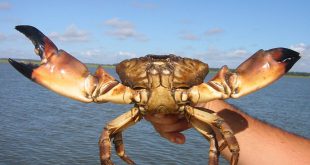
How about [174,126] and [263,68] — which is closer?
[263,68]

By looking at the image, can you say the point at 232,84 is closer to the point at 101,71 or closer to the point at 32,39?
the point at 101,71

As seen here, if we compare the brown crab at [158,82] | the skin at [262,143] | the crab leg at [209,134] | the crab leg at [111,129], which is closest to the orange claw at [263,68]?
the brown crab at [158,82]

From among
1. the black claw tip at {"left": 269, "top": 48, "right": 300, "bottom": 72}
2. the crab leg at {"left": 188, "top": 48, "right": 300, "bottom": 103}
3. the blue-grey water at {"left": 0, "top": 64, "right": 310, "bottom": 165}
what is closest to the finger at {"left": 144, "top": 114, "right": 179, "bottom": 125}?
the crab leg at {"left": 188, "top": 48, "right": 300, "bottom": 103}

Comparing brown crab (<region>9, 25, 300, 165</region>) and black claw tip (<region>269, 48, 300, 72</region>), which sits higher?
black claw tip (<region>269, 48, 300, 72</region>)

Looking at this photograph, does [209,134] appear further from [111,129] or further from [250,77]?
[111,129]

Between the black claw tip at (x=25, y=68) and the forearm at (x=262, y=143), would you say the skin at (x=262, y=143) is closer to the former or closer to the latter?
the forearm at (x=262, y=143)

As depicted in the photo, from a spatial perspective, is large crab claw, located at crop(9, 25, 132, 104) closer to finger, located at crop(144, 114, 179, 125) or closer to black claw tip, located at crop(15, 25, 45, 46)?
black claw tip, located at crop(15, 25, 45, 46)

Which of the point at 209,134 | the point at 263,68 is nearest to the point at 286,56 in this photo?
the point at 263,68

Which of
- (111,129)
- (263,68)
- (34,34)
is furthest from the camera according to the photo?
(111,129)

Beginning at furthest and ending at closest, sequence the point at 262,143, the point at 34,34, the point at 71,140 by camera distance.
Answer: the point at 71,140 < the point at 262,143 < the point at 34,34
